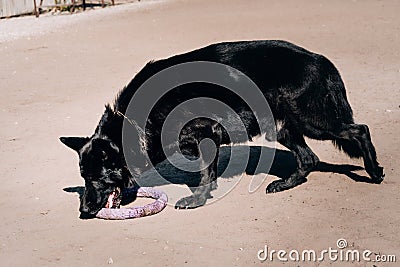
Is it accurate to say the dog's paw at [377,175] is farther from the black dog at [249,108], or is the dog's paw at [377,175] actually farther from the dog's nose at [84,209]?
the dog's nose at [84,209]

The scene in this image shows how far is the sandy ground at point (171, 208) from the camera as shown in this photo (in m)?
5.02

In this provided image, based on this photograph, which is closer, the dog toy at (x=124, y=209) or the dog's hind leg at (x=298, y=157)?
the dog toy at (x=124, y=209)

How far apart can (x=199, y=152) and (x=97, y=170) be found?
0.95 metres

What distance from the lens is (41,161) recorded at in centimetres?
704

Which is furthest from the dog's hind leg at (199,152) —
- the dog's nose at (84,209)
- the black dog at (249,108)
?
the dog's nose at (84,209)

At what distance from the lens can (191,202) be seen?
229 inches

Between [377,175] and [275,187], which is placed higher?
[377,175]

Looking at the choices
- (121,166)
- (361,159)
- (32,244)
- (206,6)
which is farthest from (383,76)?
(206,6)

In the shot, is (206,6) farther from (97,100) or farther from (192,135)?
(192,135)

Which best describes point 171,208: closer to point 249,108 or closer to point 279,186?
point 279,186

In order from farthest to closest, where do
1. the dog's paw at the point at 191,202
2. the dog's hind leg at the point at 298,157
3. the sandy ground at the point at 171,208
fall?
the dog's hind leg at the point at 298,157 < the dog's paw at the point at 191,202 < the sandy ground at the point at 171,208

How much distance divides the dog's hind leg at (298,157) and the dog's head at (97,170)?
4.80 feet

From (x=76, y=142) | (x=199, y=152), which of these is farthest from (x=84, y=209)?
(x=199, y=152)

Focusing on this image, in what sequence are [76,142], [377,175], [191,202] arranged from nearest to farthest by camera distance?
[76,142]
[191,202]
[377,175]
